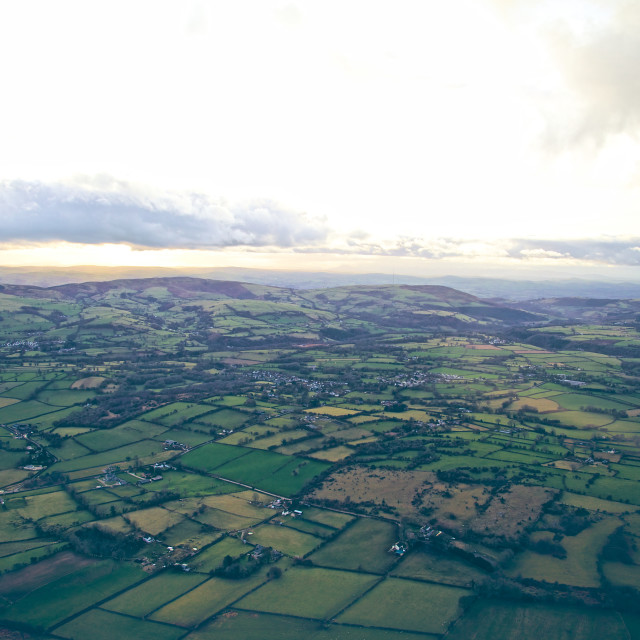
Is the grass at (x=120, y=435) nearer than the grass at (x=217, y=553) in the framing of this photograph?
No

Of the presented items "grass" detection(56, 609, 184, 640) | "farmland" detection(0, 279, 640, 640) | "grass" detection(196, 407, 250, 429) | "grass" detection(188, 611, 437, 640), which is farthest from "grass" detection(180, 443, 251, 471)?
"grass" detection(188, 611, 437, 640)

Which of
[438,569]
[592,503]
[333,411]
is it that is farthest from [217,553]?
[333,411]

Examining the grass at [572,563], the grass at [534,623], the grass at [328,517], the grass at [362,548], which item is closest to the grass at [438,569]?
the grass at [362,548]

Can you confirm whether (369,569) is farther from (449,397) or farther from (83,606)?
(449,397)

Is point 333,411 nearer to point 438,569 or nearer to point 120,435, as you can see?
point 120,435

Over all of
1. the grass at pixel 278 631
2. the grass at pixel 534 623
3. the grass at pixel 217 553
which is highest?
the grass at pixel 534 623

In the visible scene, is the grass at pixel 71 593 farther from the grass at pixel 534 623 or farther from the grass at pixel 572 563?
the grass at pixel 572 563
